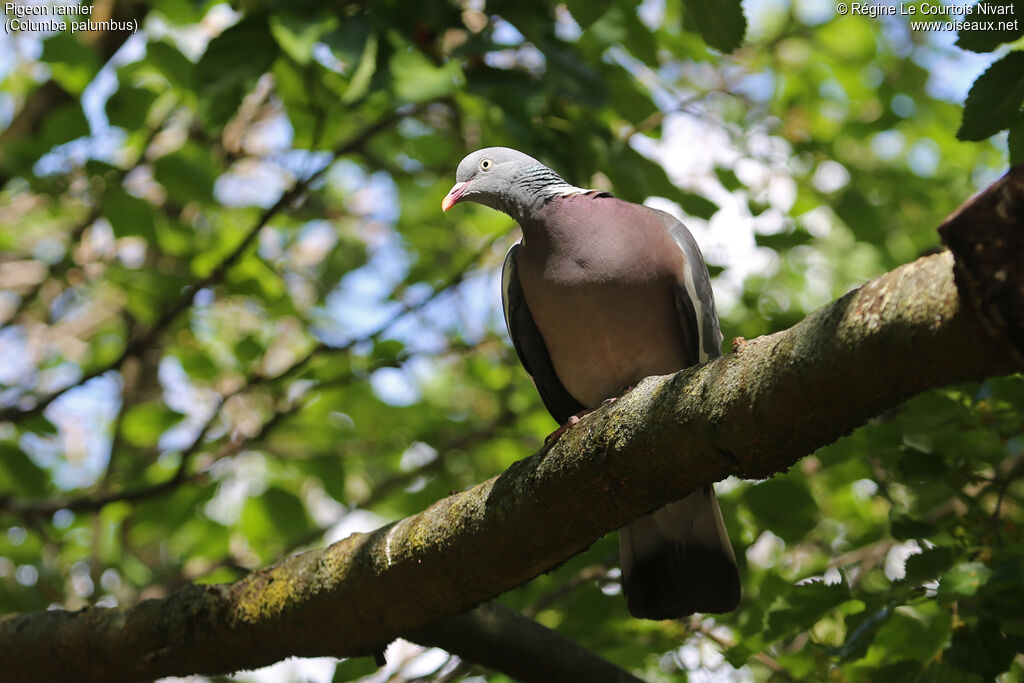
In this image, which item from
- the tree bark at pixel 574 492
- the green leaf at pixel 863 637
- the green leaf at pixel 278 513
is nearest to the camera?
the tree bark at pixel 574 492

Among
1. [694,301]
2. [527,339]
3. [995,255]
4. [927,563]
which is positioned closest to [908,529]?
[927,563]

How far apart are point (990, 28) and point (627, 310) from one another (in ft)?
4.67

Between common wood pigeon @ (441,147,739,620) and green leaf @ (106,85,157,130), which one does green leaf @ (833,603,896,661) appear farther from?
green leaf @ (106,85,157,130)

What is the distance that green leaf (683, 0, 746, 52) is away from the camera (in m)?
2.49

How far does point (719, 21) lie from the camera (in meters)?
2.52

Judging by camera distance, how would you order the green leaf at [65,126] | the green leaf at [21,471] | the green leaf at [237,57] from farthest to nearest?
the green leaf at [21,471] < the green leaf at [65,126] < the green leaf at [237,57]

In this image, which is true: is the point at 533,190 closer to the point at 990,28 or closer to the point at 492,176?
the point at 492,176

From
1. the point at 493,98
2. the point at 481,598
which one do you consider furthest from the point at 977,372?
the point at 493,98

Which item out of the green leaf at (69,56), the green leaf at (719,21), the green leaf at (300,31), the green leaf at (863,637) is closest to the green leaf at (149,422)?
the green leaf at (69,56)

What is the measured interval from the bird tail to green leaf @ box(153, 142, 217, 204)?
7.99 feet

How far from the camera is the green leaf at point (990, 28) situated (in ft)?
6.98

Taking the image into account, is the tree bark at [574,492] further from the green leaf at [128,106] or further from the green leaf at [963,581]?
the green leaf at [128,106]

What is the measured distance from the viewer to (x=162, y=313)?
179 inches

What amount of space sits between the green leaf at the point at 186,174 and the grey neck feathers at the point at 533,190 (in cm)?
147
